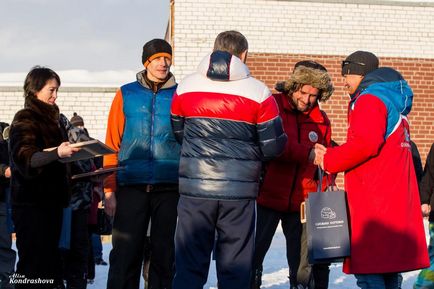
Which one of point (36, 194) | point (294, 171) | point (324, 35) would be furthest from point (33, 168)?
point (324, 35)

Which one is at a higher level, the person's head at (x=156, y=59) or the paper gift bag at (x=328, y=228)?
the person's head at (x=156, y=59)

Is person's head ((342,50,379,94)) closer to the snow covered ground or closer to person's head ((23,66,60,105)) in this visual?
person's head ((23,66,60,105))

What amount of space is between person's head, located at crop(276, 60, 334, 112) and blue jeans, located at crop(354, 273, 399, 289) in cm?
147

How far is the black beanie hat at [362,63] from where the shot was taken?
4.75 meters

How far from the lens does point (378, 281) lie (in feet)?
14.5

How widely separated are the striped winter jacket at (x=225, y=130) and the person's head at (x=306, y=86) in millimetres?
985

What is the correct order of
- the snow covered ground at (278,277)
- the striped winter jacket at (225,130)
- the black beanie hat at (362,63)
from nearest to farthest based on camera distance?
the striped winter jacket at (225,130) < the black beanie hat at (362,63) < the snow covered ground at (278,277)

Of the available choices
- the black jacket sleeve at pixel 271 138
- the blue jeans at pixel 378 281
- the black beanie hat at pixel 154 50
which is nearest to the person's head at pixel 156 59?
the black beanie hat at pixel 154 50

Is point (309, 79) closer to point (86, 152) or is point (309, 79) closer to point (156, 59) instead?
point (156, 59)

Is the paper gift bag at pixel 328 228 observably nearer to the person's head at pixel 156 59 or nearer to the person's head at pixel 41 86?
the person's head at pixel 156 59

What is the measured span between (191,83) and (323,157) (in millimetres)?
1075

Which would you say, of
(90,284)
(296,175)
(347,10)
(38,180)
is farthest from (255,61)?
(38,180)

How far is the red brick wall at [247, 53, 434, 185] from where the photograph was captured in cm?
1327

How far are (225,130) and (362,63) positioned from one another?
3.91 ft
